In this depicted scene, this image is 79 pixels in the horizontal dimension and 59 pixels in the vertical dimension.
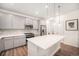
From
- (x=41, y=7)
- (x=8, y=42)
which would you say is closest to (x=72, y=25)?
(x=41, y=7)

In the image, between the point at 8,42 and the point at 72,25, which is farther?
the point at 8,42

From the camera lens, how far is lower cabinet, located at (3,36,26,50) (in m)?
2.78

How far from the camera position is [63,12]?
287 cm

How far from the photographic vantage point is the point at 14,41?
3.08 metres

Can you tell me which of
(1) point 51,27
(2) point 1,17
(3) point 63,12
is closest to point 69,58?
(1) point 51,27

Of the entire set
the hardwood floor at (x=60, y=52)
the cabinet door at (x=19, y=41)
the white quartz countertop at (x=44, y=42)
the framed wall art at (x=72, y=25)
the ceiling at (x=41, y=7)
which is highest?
the ceiling at (x=41, y=7)

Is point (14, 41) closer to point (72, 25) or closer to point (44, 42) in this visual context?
point (44, 42)

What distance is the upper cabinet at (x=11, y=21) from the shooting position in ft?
8.87

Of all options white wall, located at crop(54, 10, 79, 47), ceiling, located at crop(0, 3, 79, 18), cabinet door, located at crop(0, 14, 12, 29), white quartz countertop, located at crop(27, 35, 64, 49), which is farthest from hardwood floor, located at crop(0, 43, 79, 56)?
ceiling, located at crop(0, 3, 79, 18)

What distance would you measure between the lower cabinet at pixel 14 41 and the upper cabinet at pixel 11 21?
0.61 metres

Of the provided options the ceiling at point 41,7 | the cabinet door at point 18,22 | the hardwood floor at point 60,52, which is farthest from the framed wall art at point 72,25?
the cabinet door at point 18,22

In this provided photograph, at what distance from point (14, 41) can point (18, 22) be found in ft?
3.75

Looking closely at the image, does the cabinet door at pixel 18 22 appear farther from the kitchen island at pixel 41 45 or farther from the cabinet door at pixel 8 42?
the kitchen island at pixel 41 45

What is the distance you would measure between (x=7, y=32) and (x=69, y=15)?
335 centimetres
